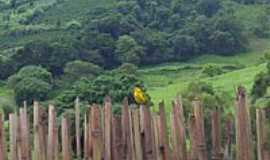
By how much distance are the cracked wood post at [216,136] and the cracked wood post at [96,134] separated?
0.53 m

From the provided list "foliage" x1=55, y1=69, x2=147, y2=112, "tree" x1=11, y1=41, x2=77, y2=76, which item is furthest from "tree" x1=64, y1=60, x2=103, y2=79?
"foliage" x1=55, y1=69, x2=147, y2=112

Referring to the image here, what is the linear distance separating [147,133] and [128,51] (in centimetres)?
3274

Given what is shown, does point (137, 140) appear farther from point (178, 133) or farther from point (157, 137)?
point (178, 133)

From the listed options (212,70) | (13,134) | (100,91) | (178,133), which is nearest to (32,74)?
(212,70)

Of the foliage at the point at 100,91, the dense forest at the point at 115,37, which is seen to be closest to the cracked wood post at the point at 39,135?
the foliage at the point at 100,91

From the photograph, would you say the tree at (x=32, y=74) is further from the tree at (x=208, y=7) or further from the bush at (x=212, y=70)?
the tree at (x=208, y=7)

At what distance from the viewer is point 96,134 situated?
369 centimetres

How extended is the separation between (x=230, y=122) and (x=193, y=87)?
17590mm

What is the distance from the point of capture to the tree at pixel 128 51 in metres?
36.0

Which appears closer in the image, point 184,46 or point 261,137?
point 261,137

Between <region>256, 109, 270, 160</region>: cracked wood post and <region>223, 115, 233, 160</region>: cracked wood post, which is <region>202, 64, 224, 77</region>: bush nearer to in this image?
<region>223, 115, 233, 160</region>: cracked wood post

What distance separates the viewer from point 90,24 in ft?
130

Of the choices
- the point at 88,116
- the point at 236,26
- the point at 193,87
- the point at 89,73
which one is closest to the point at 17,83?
the point at 89,73

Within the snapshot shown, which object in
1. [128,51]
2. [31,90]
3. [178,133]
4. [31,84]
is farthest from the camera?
[128,51]
